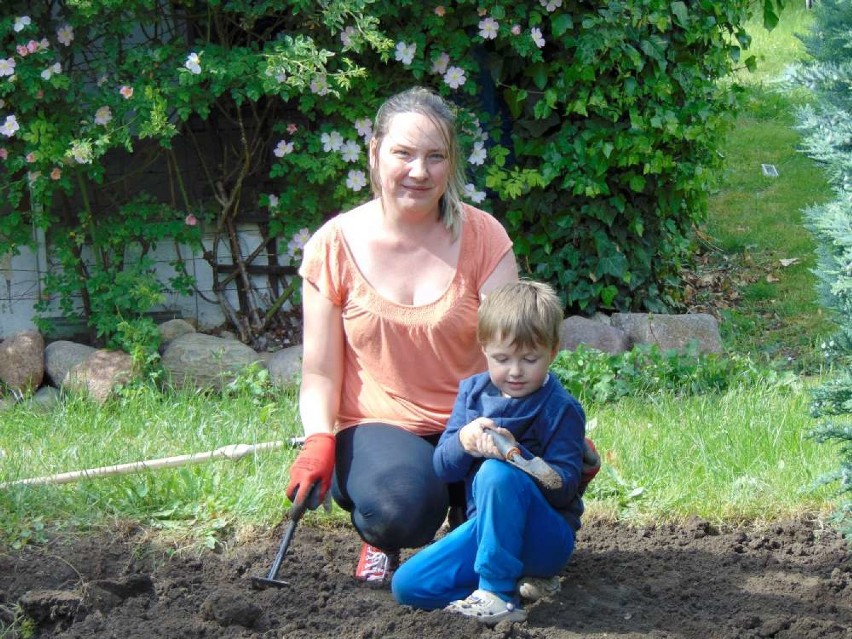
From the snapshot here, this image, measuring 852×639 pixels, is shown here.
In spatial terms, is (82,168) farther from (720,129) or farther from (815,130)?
(815,130)

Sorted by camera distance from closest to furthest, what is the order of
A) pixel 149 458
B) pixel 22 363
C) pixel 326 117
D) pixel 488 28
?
1. pixel 149 458
2. pixel 22 363
3. pixel 488 28
4. pixel 326 117

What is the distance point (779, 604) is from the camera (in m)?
3.14

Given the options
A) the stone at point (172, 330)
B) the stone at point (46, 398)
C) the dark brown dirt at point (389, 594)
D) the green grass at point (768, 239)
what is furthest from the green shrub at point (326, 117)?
the dark brown dirt at point (389, 594)

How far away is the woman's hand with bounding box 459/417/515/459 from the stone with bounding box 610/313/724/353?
3.45 m

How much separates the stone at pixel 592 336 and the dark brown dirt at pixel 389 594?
233 centimetres

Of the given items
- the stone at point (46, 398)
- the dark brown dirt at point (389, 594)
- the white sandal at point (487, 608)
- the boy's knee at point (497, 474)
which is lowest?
the dark brown dirt at point (389, 594)

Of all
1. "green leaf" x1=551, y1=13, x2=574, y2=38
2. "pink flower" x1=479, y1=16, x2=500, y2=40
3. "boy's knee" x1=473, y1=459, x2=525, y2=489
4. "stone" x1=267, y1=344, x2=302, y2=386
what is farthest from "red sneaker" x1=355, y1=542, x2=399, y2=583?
"green leaf" x1=551, y1=13, x2=574, y2=38

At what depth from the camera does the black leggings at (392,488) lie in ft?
10.3

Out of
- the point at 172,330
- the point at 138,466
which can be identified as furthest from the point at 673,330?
the point at 138,466

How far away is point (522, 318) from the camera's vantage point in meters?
2.85

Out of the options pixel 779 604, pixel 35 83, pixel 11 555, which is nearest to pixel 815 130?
pixel 779 604

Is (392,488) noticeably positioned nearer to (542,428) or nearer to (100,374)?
(542,428)

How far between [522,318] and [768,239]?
19.6 feet

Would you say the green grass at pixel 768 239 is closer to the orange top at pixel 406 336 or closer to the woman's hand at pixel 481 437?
the orange top at pixel 406 336
